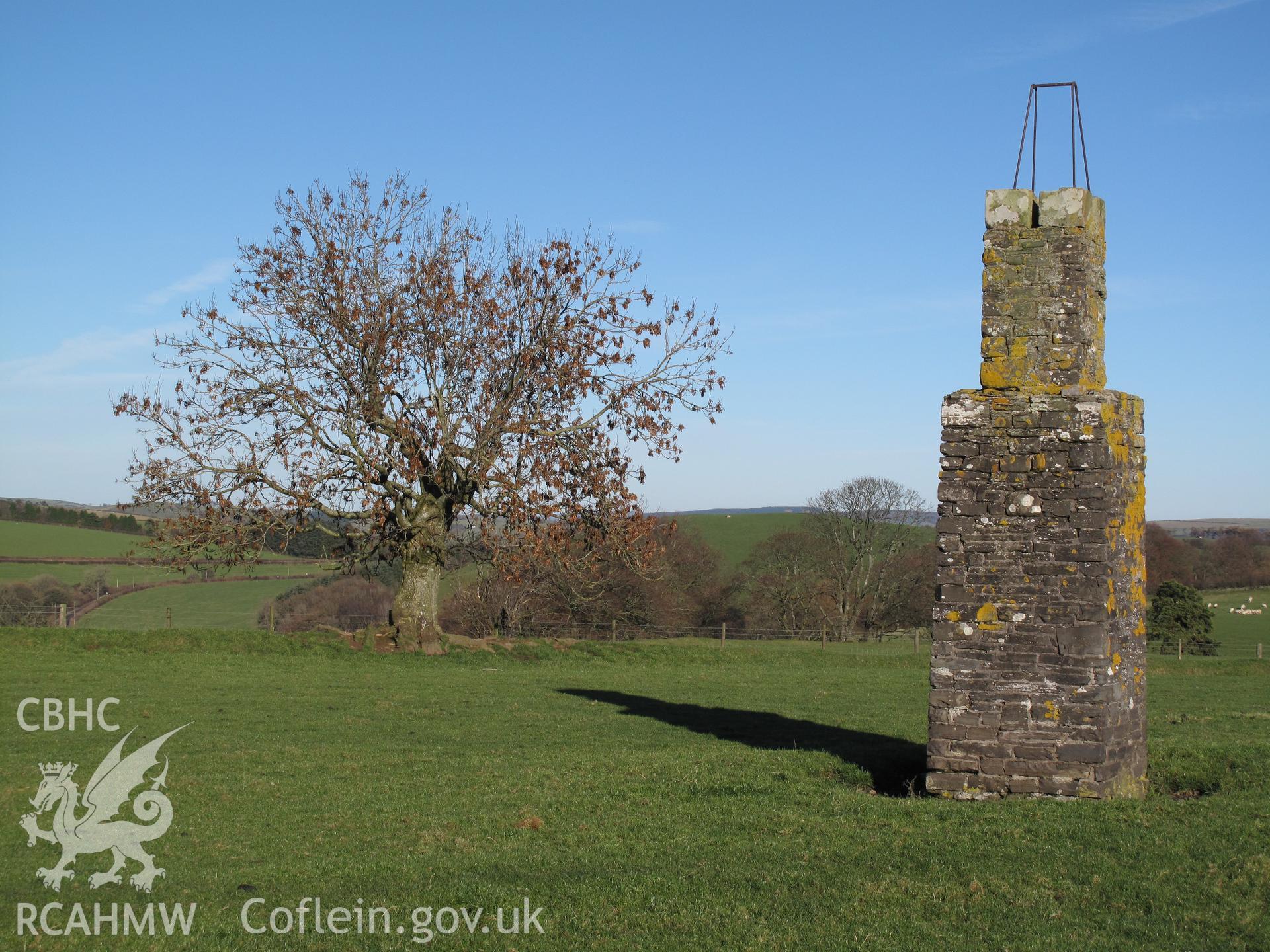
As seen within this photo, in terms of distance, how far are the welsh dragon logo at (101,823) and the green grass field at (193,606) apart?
25.3m

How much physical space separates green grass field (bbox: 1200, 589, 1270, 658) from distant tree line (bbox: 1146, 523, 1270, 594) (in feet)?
4.24

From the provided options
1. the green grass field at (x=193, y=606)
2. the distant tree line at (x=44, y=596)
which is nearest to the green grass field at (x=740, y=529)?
the green grass field at (x=193, y=606)

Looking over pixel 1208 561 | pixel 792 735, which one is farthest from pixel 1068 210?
pixel 1208 561

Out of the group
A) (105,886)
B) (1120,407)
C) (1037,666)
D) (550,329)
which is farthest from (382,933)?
(550,329)

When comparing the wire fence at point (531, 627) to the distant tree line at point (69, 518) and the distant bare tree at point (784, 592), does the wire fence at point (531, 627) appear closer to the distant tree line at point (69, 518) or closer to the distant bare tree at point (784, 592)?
the distant bare tree at point (784, 592)

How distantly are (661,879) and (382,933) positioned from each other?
73.3 inches

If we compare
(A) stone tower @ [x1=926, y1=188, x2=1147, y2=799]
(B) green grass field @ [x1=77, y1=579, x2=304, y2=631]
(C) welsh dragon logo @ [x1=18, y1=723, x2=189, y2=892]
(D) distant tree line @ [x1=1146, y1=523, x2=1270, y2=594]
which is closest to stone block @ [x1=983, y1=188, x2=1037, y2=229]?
(A) stone tower @ [x1=926, y1=188, x2=1147, y2=799]

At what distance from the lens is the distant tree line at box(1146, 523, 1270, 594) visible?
59.4 meters

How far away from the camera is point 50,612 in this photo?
31656 mm

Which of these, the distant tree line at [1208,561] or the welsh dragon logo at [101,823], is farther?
the distant tree line at [1208,561]

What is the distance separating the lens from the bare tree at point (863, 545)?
55.5 meters

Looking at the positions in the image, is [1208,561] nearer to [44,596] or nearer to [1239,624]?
[1239,624]

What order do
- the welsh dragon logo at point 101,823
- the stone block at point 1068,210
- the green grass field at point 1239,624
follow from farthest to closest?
the green grass field at point 1239,624
the stone block at point 1068,210
the welsh dragon logo at point 101,823

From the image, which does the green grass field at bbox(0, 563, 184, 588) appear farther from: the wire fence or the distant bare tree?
the distant bare tree
